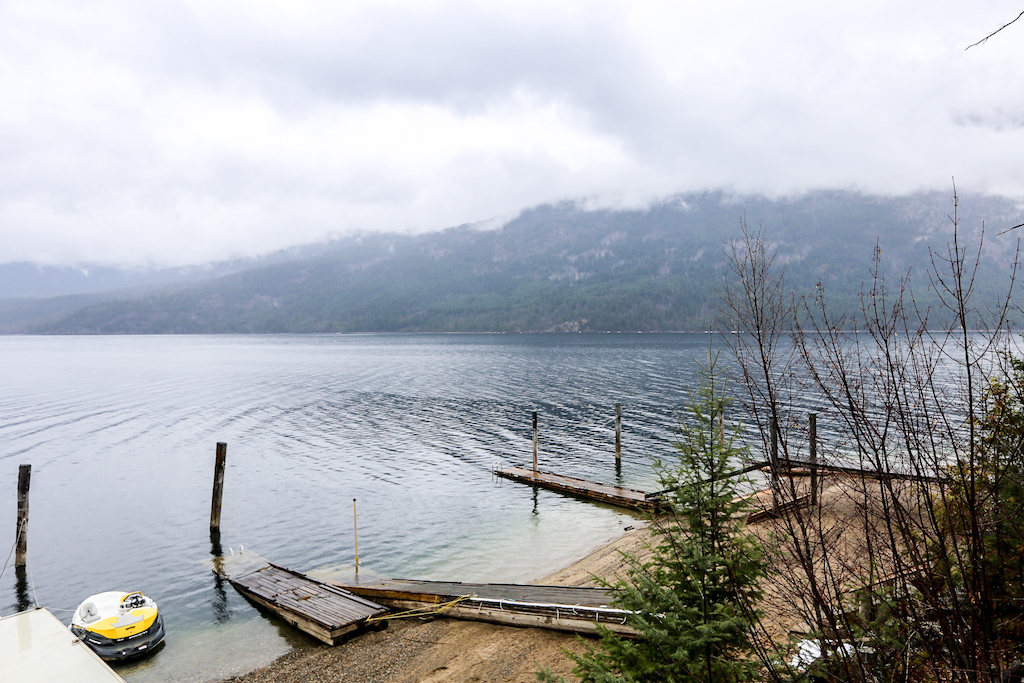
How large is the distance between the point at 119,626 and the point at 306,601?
5.01 meters

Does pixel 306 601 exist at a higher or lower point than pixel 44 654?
lower

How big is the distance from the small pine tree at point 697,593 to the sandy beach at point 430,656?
6.12 meters

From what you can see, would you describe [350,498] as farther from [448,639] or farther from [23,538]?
[448,639]

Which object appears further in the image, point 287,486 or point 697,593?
point 287,486

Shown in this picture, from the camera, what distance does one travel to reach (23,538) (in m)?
22.4

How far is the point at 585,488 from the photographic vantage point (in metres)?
29.6

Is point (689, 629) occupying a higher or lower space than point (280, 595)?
higher

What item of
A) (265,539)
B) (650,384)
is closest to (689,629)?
(265,539)

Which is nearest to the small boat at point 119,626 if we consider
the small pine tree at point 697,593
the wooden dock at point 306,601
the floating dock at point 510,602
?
the wooden dock at point 306,601

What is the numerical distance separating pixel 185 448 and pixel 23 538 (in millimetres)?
20710

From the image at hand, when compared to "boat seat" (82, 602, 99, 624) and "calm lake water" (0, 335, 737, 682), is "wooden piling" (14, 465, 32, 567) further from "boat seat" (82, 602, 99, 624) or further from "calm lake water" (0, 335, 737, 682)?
"boat seat" (82, 602, 99, 624)

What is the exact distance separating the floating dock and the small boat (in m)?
5.38

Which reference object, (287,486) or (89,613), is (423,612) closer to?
(89,613)

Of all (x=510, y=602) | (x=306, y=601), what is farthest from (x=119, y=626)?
(x=510, y=602)
